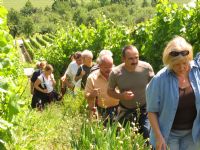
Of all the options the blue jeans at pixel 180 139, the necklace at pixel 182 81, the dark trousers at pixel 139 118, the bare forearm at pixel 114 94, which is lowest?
the dark trousers at pixel 139 118

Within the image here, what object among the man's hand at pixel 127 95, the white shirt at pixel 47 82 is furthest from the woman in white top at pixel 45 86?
the man's hand at pixel 127 95

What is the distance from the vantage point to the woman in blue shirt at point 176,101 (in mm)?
4016

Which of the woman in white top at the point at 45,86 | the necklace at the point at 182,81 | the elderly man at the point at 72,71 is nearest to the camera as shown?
the necklace at the point at 182,81

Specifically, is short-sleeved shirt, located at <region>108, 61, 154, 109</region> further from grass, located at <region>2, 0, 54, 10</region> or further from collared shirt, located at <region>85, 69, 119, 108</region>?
grass, located at <region>2, 0, 54, 10</region>

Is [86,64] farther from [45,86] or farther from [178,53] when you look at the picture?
[178,53]

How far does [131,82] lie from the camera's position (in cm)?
567

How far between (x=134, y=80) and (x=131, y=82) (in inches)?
1.9

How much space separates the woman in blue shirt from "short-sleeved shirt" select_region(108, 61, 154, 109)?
1436mm

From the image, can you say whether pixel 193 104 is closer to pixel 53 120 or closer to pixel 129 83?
pixel 129 83

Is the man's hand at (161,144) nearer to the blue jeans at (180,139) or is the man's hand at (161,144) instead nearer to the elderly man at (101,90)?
the blue jeans at (180,139)

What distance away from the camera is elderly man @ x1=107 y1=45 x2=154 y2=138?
5.61 metres

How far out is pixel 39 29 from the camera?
11356 cm

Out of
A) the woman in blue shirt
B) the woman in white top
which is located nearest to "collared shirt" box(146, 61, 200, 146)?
the woman in blue shirt

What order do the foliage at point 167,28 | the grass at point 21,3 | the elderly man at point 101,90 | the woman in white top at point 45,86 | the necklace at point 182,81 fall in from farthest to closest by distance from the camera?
the grass at point 21,3 → the woman in white top at point 45,86 → the foliage at point 167,28 → the elderly man at point 101,90 → the necklace at point 182,81
